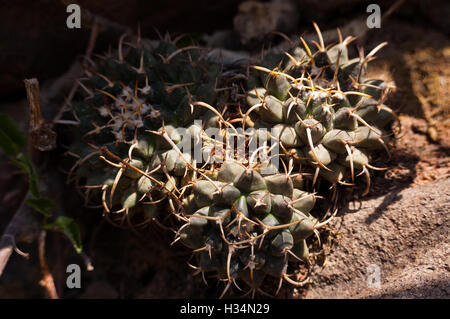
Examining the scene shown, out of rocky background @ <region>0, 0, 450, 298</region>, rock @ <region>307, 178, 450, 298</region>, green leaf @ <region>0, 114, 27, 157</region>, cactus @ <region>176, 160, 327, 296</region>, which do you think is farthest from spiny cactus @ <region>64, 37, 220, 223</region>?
rock @ <region>307, 178, 450, 298</region>

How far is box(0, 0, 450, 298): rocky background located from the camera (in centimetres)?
199

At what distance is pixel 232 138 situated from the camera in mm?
1985

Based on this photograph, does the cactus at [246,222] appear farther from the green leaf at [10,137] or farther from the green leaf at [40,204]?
the green leaf at [10,137]

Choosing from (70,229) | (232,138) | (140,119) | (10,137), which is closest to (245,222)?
(232,138)

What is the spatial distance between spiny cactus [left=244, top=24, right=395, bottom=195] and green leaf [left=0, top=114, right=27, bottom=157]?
1318mm

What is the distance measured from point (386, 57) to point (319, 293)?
1.50m

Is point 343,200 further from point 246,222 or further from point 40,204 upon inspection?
point 40,204

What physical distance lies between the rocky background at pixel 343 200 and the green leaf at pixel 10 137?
30 centimetres

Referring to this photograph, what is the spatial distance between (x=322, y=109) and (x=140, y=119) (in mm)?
866

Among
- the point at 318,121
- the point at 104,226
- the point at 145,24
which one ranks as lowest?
the point at 104,226

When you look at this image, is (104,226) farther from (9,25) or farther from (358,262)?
(358,262)

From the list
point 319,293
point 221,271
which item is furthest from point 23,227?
point 319,293

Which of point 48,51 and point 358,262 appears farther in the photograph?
point 48,51

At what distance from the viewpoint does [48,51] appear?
2.58 meters
